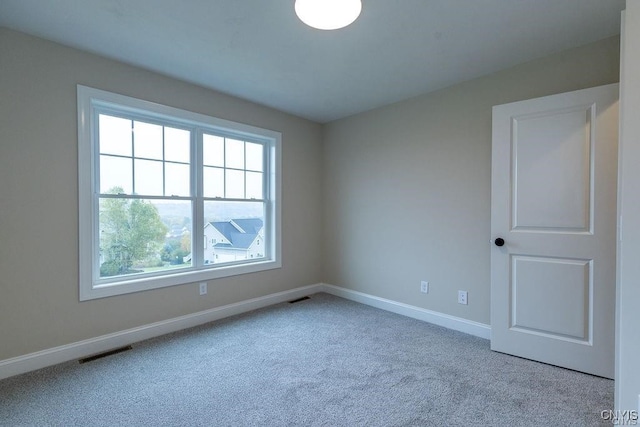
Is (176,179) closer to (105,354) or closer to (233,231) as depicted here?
(233,231)

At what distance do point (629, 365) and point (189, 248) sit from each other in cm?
334

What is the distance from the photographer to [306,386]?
2.03 metres

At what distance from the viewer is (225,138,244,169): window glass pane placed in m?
3.48

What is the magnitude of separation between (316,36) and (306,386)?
2.47 meters

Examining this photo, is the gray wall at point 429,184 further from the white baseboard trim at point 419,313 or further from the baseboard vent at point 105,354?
the baseboard vent at point 105,354

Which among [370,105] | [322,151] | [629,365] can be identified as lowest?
[629,365]

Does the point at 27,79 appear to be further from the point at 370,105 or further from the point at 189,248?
the point at 370,105

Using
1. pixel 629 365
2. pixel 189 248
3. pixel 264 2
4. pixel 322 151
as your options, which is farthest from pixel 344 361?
pixel 322 151

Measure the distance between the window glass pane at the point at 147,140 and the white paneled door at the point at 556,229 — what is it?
3.06 meters

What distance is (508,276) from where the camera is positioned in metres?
2.47

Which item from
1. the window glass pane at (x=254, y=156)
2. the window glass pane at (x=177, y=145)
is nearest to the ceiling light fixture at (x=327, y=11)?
the window glass pane at (x=177, y=145)

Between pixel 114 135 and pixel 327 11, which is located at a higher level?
pixel 327 11

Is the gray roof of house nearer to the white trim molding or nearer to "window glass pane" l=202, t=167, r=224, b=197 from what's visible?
"window glass pane" l=202, t=167, r=224, b=197

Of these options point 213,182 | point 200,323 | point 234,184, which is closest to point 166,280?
point 200,323
